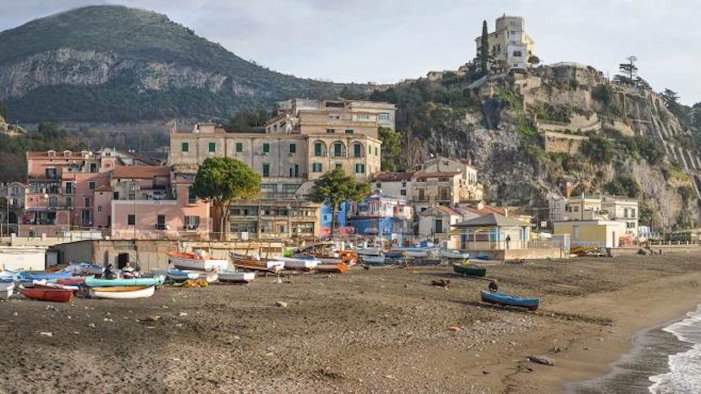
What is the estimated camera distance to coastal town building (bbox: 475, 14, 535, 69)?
429ft

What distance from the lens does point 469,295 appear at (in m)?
33.1

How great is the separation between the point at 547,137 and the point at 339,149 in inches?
1591

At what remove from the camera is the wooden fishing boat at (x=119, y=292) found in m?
26.0

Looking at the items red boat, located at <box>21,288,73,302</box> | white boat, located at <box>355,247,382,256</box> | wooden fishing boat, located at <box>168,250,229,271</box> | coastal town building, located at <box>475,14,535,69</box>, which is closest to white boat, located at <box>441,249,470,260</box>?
white boat, located at <box>355,247,382,256</box>

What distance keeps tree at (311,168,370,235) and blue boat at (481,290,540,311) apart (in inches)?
1631

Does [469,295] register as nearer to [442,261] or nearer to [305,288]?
[305,288]

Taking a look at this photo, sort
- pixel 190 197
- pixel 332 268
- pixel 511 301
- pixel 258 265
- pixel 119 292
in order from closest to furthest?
pixel 119 292 → pixel 511 301 → pixel 258 265 → pixel 332 268 → pixel 190 197

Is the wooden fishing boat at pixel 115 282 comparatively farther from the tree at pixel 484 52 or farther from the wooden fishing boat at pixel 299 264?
the tree at pixel 484 52

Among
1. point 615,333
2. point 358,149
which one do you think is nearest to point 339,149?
point 358,149

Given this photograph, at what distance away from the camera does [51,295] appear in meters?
24.5

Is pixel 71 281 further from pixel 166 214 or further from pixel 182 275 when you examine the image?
pixel 166 214

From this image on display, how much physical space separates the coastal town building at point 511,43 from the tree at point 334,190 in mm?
65087

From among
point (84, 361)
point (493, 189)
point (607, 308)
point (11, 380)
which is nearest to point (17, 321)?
point (84, 361)

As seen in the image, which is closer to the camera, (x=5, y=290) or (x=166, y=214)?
(x=5, y=290)
